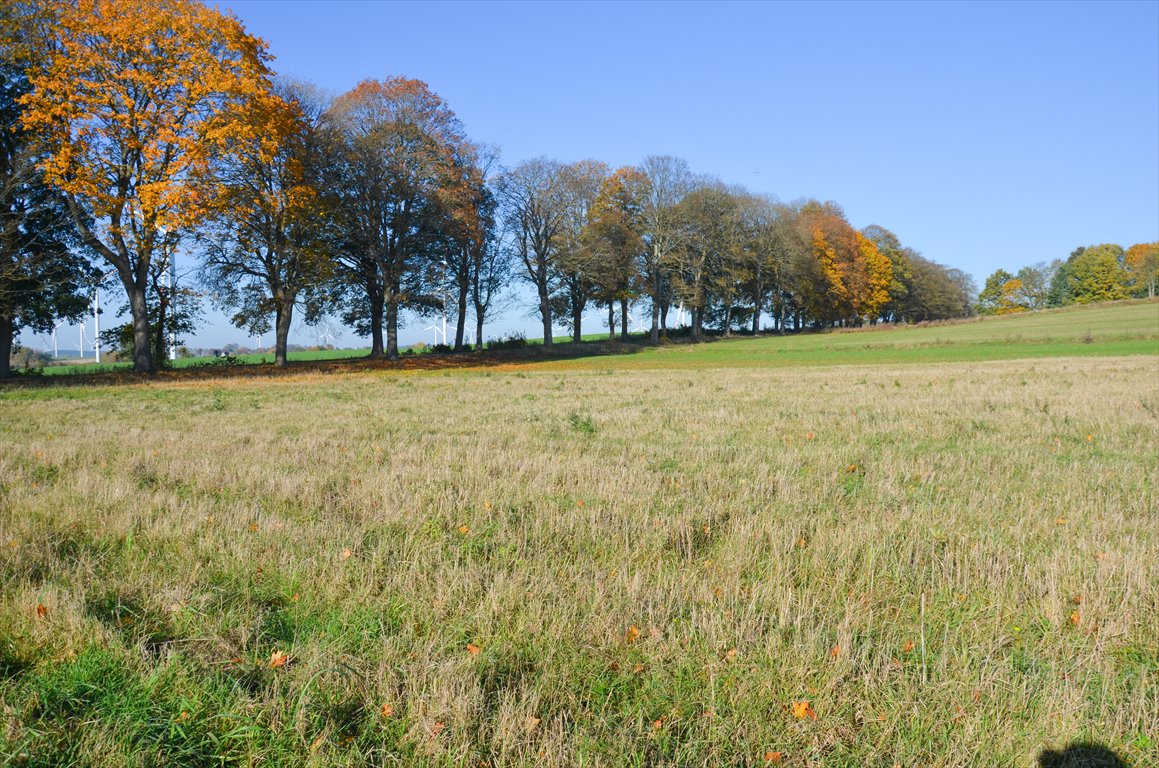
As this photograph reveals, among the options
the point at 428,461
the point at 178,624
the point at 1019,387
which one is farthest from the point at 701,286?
the point at 178,624

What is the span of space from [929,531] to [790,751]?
3318 mm

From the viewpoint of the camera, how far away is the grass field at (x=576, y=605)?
9.22ft

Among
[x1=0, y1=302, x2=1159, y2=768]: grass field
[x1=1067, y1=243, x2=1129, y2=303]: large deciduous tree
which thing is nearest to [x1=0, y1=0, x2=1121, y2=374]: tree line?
[x1=0, y1=302, x2=1159, y2=768]: grass field

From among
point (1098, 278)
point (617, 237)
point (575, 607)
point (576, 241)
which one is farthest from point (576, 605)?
point (1098, 278)

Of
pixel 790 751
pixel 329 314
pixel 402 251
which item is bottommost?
pixel 790 751

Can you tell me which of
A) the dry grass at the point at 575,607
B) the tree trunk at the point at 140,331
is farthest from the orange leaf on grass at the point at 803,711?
the tree trunk at the point at 140,331

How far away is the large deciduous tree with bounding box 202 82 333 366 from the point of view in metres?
29.7

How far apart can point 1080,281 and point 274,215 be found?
13651 centimetres

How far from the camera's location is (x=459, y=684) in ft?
10.1

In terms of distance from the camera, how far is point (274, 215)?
32188mm

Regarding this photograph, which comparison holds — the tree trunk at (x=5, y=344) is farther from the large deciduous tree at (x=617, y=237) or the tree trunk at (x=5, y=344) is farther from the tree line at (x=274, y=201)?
the large deciduous tree at (x=617, y=237)

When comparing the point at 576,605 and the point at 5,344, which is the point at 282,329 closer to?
the point at 5,344

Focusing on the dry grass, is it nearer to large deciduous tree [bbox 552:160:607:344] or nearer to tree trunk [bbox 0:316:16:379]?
tree trunk [bbox 0:316:16:379]

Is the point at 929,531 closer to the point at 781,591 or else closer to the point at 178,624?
the point at 781,591
